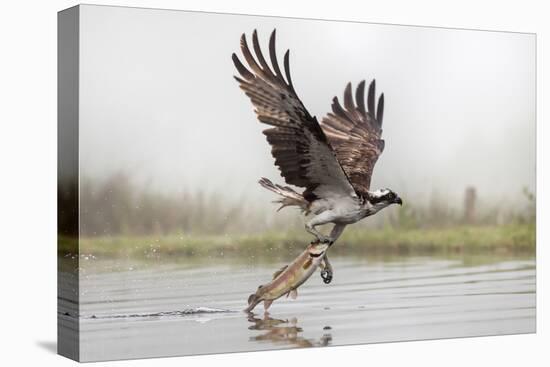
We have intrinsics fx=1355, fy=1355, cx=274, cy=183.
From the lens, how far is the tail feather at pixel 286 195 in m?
9.32

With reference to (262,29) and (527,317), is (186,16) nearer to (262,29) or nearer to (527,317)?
(262,29)

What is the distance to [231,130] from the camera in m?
9.19

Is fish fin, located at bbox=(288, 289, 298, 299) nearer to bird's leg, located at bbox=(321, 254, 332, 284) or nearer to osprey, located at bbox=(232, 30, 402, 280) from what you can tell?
bird's leg, located at bbox=(321, 254, 332, 284)

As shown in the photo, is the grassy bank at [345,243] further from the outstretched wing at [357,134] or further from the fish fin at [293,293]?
the outstretched wing at [357,134]

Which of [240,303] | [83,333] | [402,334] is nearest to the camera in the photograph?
[83,333]

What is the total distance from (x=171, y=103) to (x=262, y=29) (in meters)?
0.84

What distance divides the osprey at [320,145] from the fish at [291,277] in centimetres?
10

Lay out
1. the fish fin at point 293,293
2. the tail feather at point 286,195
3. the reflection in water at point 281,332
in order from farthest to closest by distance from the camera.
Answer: the fish fin at point 293,293 < the tail feather at point 286,195 < the reflection in water at point 281,332

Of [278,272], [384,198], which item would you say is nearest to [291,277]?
[278,272]

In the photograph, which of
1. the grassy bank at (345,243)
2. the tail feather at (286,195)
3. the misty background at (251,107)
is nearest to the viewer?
the misty background at (251,107)

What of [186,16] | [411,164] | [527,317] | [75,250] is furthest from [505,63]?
[75,250]

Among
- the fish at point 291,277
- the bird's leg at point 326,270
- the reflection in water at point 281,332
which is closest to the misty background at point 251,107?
the fish at point 291,277

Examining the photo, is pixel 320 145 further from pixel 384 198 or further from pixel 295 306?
pixel 295 306

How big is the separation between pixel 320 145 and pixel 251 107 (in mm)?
573
